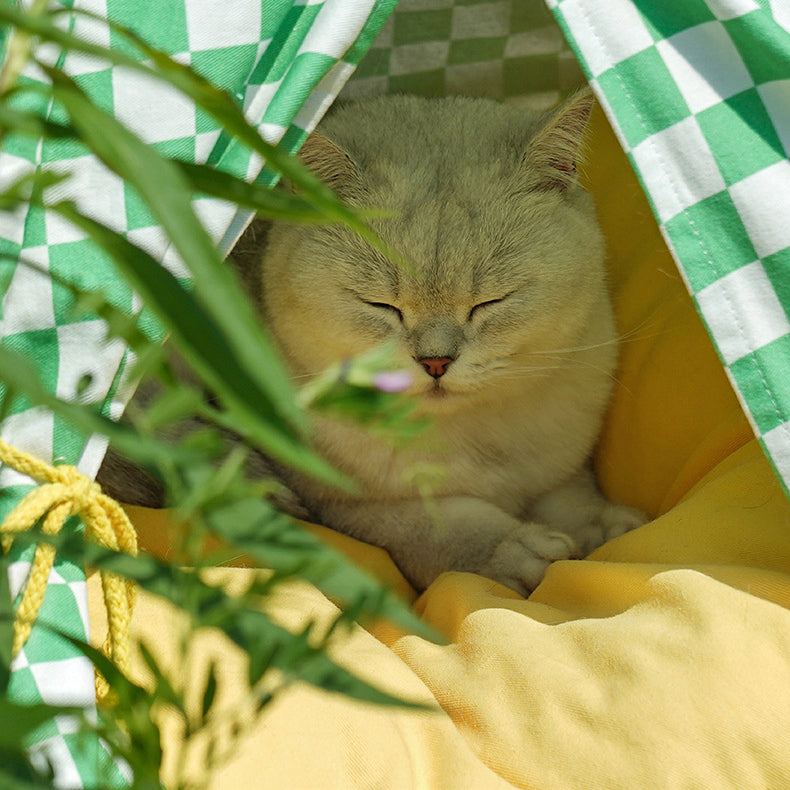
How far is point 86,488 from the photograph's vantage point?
830 mm

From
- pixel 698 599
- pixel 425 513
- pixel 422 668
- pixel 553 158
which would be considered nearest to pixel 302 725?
pixel 422 668

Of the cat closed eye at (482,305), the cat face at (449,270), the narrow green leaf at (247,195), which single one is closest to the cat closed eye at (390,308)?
the cat face at (449,270)

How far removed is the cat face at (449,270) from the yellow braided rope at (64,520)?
57cm

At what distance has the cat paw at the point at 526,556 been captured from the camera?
1.33 meters

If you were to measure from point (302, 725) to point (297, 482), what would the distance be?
717mm

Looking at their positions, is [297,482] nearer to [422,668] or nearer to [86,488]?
[422,668]

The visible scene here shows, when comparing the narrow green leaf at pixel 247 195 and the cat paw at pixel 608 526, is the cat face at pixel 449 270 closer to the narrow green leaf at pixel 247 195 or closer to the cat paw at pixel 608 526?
the cat paw at pixel 608 526

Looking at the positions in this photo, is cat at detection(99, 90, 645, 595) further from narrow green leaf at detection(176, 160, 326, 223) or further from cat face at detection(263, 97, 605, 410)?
narrow green leaf at detection(176, 160, 326, 223)

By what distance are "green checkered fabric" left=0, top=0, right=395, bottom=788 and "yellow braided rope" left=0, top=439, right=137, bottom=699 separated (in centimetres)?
3

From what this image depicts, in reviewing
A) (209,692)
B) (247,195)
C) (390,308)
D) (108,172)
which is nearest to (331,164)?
(390,308)

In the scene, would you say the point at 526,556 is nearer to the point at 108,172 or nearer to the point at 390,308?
the point at 390,308

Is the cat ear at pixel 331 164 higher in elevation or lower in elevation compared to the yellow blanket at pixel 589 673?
higher


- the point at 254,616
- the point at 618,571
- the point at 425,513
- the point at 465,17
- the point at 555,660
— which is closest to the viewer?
the point at 254,616

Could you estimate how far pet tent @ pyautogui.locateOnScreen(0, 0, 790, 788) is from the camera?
33.5 inches
